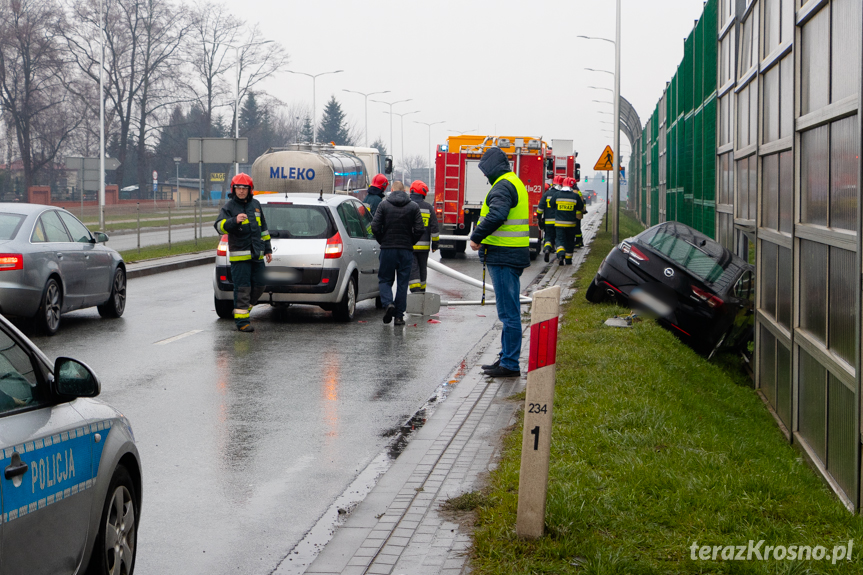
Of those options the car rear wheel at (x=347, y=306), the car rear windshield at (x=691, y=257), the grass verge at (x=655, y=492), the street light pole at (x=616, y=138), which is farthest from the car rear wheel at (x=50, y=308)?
the street light pole at (x=616, y=138)

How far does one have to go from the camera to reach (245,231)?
495 inches

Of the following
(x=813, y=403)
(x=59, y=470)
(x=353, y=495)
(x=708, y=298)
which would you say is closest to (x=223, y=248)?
(x=708, y=298)

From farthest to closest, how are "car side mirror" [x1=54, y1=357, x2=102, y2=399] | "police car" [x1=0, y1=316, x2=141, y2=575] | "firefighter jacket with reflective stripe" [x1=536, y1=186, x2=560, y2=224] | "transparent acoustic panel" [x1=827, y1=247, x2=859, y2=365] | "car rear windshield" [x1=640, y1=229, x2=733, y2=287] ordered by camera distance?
1. "firefighter jacket with reflective stripe" [x1=536, y1=186, x2=560, y2=224]
2. "car rear windshield" [x1=640, y1=229, x2=733, y2=287]
3. "transparent acoustic panel" [x1=827, y1=247, x2=859, y2=365]
4. "car side mirror" [x1=54, y1=357, x2=102, y2=399]
5. "police car" [x1=0, y1=316, x2=141, y2=575]

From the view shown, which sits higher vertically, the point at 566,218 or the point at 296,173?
the point at 296,173

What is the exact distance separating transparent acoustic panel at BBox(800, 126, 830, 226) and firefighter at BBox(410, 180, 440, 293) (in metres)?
7.28

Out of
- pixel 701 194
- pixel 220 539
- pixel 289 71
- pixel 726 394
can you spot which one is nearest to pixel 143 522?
pixel 220 539

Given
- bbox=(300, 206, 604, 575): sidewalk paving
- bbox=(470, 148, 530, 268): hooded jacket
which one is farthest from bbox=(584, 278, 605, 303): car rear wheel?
bbox=(300, 206, 604, 575): sidewalk paving

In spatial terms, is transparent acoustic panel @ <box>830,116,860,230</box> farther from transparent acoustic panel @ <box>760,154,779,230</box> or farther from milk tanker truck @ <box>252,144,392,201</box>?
milk tanker truck @ <box>252,144,392,201</box>

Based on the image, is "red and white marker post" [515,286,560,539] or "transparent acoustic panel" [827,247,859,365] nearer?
"red and white marker post" [515,286,560,539]

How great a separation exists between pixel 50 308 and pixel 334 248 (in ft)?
11.6

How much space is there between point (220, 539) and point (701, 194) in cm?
1299

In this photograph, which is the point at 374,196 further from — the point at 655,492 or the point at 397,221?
the point at 655,492

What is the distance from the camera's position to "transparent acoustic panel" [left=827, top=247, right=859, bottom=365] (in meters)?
5.79

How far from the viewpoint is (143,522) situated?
536 centimetres
